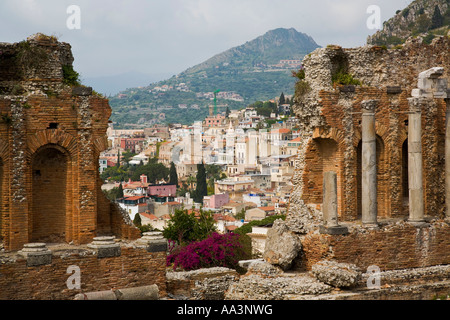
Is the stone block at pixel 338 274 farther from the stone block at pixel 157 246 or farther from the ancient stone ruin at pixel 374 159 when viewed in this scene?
the stone block at pixel 157 246

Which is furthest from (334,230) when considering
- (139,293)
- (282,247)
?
(139,293)

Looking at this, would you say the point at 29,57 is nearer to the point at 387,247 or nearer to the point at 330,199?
the point at 330,199

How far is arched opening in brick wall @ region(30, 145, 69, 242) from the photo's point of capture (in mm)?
19438

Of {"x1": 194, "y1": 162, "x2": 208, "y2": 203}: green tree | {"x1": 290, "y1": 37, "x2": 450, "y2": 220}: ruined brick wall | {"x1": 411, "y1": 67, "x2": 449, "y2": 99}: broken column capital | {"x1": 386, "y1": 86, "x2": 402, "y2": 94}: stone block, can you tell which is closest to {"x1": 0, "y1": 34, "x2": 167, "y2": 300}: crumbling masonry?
{"x1": 290, "y1": 37, "x2": 450, "y2": 220}: ruined brick wall

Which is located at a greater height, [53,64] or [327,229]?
[53,64]

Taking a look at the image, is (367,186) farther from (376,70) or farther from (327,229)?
(376,70)

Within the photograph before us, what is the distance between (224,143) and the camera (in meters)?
198

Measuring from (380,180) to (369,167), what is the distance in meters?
2.03

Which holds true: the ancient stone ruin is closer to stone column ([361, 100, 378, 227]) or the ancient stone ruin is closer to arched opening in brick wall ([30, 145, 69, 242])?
stone column ([361, 100, 378, 227])

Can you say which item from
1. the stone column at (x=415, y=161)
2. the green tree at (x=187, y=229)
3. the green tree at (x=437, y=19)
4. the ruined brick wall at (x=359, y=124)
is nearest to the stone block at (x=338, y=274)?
the ruined brick wall at (x=359, y=124)

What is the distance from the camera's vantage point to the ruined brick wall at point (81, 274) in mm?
17328

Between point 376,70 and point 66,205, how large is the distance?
11.7 m

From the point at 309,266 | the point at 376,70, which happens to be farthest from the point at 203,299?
the point at 376,70

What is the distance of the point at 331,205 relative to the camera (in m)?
21.8
